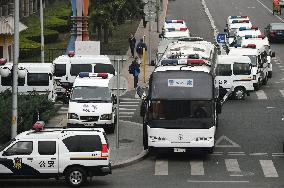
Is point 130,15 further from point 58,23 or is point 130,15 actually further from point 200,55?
point 200,55

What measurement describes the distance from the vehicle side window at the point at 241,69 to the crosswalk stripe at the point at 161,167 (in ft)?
51.5

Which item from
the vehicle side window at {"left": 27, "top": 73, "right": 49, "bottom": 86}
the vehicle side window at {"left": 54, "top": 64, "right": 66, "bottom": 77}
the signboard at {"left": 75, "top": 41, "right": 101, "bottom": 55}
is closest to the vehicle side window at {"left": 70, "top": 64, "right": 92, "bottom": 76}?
the vehicle side window at {"left": 54, "top": 64, "right": 66, "bottom": 77}

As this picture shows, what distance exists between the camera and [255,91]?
50.2 metres

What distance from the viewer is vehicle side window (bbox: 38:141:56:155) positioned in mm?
28047

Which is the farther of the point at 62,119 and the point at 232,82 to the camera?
the point at 232,82

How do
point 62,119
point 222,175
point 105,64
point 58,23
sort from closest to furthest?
1. point 222,175
2. point 62,119
3. point 105,64
4. point 58,23

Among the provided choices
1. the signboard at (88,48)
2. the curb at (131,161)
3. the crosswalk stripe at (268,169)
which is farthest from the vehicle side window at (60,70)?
the crosswalk stripe at (268,169)

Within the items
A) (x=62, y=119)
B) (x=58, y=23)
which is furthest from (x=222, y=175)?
(x=58, y=23)

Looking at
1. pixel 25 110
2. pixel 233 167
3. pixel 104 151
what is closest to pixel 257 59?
pixel 25 110

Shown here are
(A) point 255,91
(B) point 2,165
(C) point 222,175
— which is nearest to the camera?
(B) point 2,165

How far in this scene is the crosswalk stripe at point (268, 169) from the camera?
30.3 meters

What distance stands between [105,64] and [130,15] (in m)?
22.6

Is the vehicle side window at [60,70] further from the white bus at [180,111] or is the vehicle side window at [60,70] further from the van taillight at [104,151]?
the van taillight at [104,151]

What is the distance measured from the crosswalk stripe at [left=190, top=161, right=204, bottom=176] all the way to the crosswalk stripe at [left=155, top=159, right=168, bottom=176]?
890 millimetres
